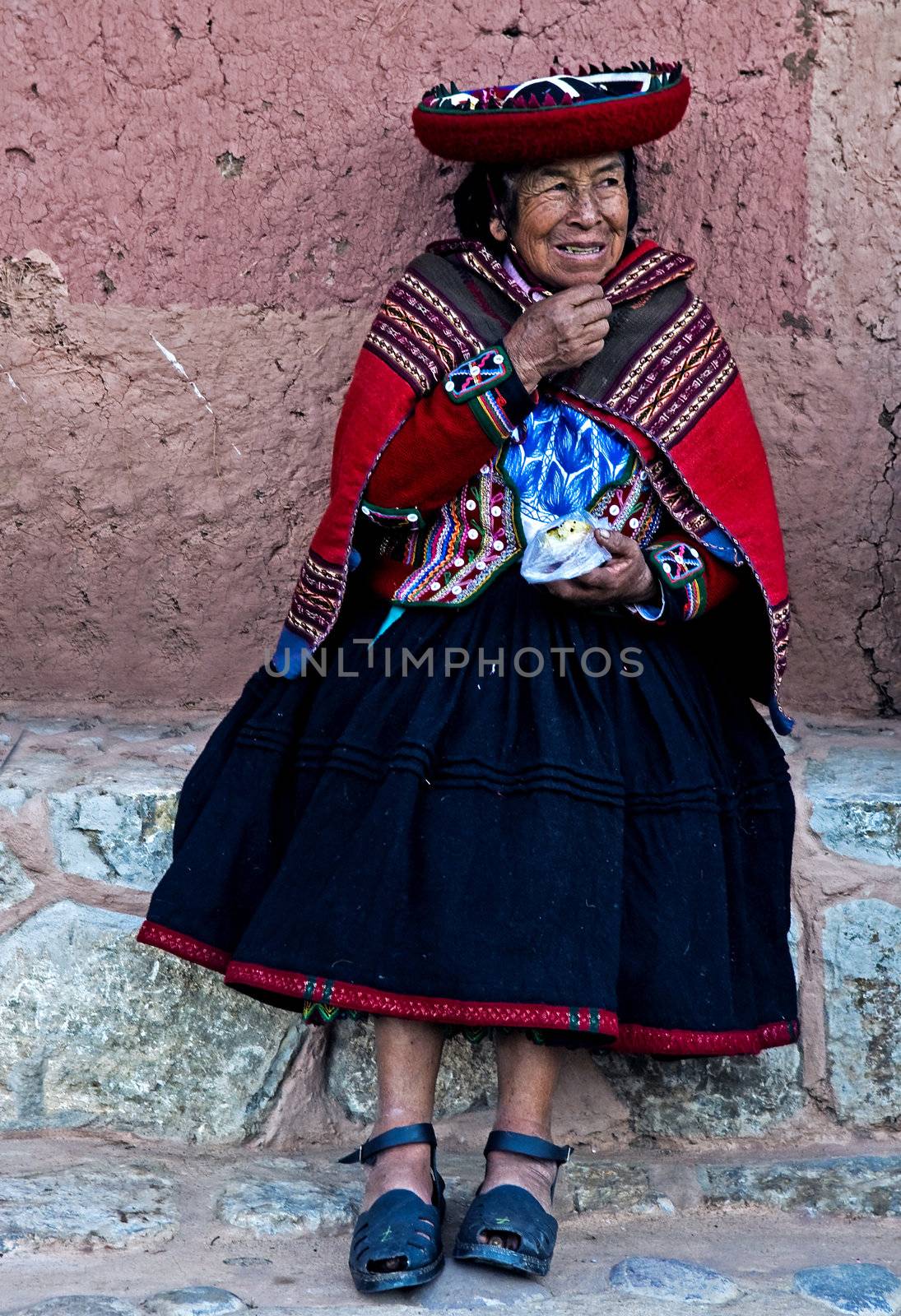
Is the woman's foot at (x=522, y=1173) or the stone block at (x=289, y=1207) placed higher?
the woman's foot at (x=522, y=1173)

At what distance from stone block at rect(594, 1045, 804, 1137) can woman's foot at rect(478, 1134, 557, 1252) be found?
1.24ft

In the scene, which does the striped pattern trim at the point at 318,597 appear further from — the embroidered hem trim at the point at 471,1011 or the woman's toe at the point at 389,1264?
the woman's toe at the point at 389,1264

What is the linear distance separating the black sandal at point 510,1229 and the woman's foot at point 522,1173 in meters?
0.01

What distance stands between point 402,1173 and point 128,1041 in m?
0.62

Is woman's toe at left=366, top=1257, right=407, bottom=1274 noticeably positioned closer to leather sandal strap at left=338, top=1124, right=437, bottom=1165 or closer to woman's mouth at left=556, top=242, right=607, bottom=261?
leather sandal strap at left=338, top=1124, right=437, bottom=1165

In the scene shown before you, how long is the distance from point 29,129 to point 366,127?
645 mm

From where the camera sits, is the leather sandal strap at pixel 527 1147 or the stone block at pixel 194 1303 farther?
the leather sandal strap at pixel 527 1147

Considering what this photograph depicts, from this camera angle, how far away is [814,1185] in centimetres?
254

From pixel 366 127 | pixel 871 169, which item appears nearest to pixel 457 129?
pixel 366 127

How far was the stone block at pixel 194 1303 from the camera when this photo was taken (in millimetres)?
2125

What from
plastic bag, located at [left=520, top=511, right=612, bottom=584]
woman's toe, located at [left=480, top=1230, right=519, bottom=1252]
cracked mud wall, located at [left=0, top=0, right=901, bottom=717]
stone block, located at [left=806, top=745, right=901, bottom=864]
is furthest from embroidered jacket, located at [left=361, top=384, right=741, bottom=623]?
woman's toe, located at [left=480, top=1230, right=519, bottom=1252]

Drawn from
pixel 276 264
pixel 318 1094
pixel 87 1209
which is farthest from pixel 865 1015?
pixel 276 264

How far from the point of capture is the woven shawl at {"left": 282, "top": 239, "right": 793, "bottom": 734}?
2578 mm

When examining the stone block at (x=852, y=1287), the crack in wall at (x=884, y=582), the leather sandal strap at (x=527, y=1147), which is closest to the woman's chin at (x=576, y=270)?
the crack in wall at (x=884, y=582)
